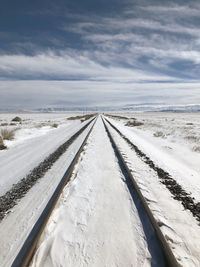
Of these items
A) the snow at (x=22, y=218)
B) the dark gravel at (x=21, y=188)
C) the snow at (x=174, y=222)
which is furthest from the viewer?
the dark gravel at (x=21, y=188)

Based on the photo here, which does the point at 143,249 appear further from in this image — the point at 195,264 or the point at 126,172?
the point at 126,172

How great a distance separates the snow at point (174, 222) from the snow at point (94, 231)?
0.41 metres

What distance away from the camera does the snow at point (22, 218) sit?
3885 millimetres

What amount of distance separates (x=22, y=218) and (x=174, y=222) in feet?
8.73

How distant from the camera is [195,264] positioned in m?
3.49

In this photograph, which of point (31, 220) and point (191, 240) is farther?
point (31, 220)

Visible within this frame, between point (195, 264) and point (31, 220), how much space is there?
2739 millimetres

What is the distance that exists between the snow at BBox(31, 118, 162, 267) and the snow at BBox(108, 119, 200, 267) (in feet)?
1.34

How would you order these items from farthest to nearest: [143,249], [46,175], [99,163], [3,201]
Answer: [99,163]
[46,175]
[3,201]
[143,249]

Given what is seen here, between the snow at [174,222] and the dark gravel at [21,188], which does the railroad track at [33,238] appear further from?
the snow at [174,222]

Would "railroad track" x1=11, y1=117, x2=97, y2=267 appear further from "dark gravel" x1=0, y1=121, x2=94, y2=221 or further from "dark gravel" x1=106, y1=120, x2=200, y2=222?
"dark gravel" x1=106, y1=120, x2=200, y2=222

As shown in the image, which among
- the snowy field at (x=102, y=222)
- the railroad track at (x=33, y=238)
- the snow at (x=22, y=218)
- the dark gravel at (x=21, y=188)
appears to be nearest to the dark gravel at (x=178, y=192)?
the snowy field at (x=102, y=222)

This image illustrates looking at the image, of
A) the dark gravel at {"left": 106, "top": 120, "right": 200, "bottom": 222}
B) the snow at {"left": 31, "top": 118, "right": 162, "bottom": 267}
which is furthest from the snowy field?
the dark gravel at {"left": 106, "top": 120, "right": 200, "bottom": 222}

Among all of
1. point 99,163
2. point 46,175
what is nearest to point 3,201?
point 46,175
